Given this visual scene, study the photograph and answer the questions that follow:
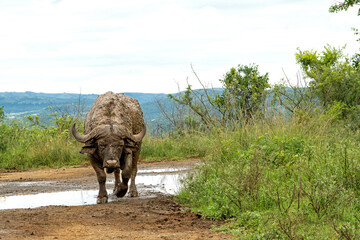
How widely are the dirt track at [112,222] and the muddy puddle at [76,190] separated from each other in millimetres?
618

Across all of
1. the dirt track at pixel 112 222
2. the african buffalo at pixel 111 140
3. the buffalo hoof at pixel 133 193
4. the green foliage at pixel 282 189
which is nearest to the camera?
the green foliage at pixel 282 189

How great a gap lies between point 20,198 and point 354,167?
667cm

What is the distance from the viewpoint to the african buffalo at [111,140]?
9898 mm

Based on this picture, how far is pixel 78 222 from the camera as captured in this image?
7867 mm

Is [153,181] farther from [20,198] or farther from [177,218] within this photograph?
[177,218]

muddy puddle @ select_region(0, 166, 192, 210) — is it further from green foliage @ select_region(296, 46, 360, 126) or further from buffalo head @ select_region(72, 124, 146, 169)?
green foliage @ select_region(296, 46, 360, 126)

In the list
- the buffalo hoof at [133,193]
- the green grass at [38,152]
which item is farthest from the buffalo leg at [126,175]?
the green grass at [38,152]

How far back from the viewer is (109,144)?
988 cm

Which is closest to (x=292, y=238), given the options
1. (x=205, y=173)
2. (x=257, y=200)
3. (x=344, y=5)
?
(x=257, y=200)

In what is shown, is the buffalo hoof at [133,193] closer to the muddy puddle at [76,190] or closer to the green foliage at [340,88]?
the muddy puddle at [76,190]

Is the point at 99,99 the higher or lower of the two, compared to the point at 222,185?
higher

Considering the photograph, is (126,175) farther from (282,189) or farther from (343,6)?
(343,6)

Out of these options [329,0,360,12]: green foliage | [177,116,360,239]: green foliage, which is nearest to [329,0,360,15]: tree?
[329,0,360,12]: green foliage

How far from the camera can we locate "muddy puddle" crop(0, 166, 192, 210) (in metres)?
10.2
